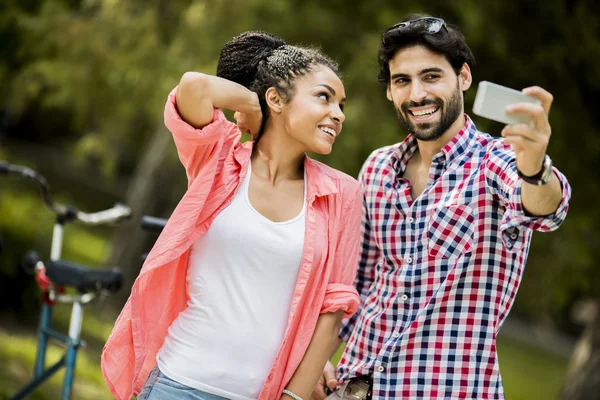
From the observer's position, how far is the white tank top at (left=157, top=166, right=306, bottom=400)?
237 cm

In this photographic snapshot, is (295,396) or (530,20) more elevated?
(530,20)

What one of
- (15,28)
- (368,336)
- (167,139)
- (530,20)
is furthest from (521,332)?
(368,336)

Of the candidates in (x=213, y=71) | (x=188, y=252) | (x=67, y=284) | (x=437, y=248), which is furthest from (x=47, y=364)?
(x=437, y=248)

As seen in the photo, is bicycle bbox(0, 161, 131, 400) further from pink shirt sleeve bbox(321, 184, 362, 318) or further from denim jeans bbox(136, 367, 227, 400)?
pink shirt sleeve bbox(321, 184, 362, 318)

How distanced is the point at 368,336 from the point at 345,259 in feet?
0.98

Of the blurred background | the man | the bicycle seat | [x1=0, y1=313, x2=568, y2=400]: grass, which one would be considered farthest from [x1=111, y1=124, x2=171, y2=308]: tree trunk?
the man

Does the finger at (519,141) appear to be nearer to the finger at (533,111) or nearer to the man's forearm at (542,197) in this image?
the finger at (533,111)

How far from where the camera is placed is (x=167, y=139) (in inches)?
327

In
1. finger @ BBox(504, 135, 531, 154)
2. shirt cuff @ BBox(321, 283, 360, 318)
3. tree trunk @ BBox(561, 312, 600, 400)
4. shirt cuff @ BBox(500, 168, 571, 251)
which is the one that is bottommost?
tree trunk @ BBox(561, 312, 600, 400)

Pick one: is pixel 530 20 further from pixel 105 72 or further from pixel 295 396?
pixel 295 396

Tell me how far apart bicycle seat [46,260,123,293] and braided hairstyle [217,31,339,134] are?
1484 mm

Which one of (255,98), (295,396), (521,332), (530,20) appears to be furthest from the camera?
(521,332)

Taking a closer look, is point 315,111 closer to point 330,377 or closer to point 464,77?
point 464,77

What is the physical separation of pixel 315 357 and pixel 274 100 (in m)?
0.83
